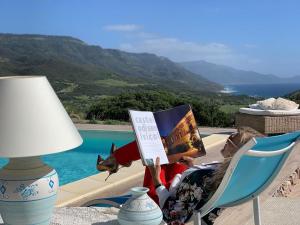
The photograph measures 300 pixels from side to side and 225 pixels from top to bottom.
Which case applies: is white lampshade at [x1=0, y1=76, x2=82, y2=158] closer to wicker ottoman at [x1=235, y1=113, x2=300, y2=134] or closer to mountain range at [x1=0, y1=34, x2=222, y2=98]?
wicker ottoman at [x1=235, y1=113, x2=300, y2=134]

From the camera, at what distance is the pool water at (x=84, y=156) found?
7.44 metres

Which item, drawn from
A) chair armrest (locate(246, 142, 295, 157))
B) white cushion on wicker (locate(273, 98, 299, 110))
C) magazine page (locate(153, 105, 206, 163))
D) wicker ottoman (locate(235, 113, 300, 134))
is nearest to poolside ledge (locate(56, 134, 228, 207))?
magazine page (locate(153, 105, 206, 163))

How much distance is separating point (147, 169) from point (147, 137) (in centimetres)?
33

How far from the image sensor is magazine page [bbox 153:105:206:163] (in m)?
2.98

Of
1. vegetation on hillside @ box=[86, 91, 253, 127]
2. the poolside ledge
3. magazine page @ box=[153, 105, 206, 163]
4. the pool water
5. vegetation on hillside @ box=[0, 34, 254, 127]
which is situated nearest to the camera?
magazine page @ box=[153, 105, 206, 163]

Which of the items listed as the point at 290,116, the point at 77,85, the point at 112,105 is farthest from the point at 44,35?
the point at 290,116

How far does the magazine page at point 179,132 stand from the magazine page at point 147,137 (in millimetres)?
143

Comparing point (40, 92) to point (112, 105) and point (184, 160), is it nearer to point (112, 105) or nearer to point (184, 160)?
point (184, 160)

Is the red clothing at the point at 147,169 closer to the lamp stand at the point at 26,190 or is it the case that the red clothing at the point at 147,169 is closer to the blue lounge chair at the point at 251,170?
the blue lounge chair at the point at 251,170

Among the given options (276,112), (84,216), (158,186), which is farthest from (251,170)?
(276,112)

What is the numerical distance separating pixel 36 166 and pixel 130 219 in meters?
0.43

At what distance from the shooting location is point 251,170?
245cm

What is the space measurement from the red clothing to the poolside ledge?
3.74 feet

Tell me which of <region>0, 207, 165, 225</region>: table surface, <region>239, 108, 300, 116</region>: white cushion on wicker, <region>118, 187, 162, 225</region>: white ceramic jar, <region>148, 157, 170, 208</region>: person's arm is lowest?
<region>239, 108, 300, 116</region>: white cushion on wicker
